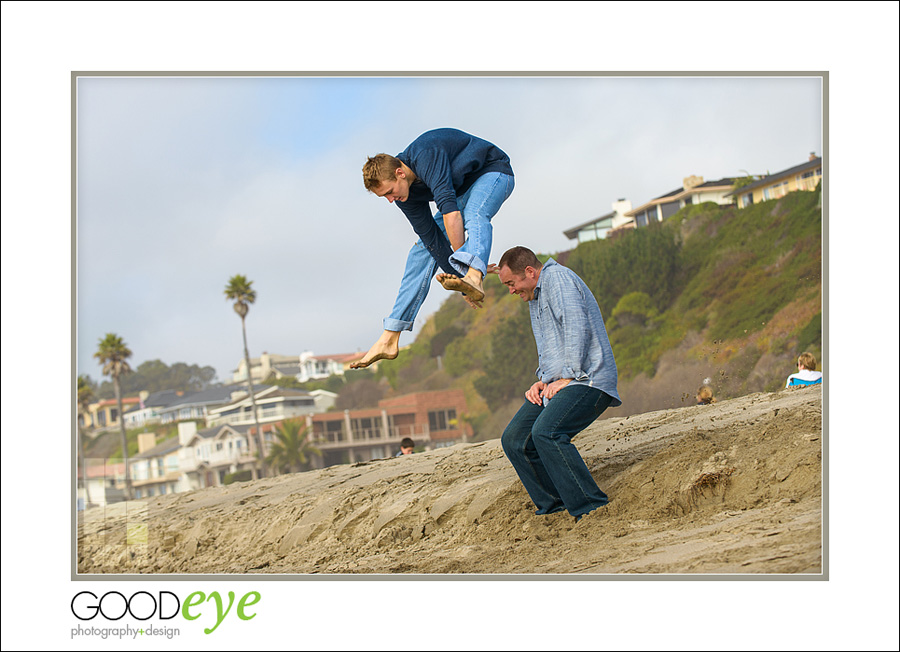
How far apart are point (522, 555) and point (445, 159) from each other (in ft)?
6.63

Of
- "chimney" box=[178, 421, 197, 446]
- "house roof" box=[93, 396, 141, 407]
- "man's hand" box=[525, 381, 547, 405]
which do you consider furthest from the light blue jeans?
"chimney" box=[178, 421, 197, 446]

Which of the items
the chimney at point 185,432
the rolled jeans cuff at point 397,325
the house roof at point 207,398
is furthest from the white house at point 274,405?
the rolled jeans cuff at point 397,325

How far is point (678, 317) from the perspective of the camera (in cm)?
1034

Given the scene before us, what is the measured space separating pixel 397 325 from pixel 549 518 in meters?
1.31

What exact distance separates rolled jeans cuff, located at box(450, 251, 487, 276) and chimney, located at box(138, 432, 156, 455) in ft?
24.6

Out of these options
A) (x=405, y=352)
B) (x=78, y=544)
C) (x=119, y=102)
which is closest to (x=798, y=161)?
(x=119, y=102)

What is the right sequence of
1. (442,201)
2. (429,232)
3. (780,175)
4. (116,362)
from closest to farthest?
(442,201) → (429,232) → (780,175) → (116,362)

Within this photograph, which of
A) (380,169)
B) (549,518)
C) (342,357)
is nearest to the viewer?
(380,169)

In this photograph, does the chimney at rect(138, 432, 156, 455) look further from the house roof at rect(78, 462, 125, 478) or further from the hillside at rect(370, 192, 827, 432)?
the hillside at rect(370, 192, 827, 432)

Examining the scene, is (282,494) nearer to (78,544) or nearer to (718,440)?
(78,544)

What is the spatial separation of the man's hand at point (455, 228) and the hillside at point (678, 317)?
4075mm

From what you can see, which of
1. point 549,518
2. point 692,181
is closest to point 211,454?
point 692,181

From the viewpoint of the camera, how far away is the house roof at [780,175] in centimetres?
736

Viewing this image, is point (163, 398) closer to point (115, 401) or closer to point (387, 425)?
point (115, 401)
